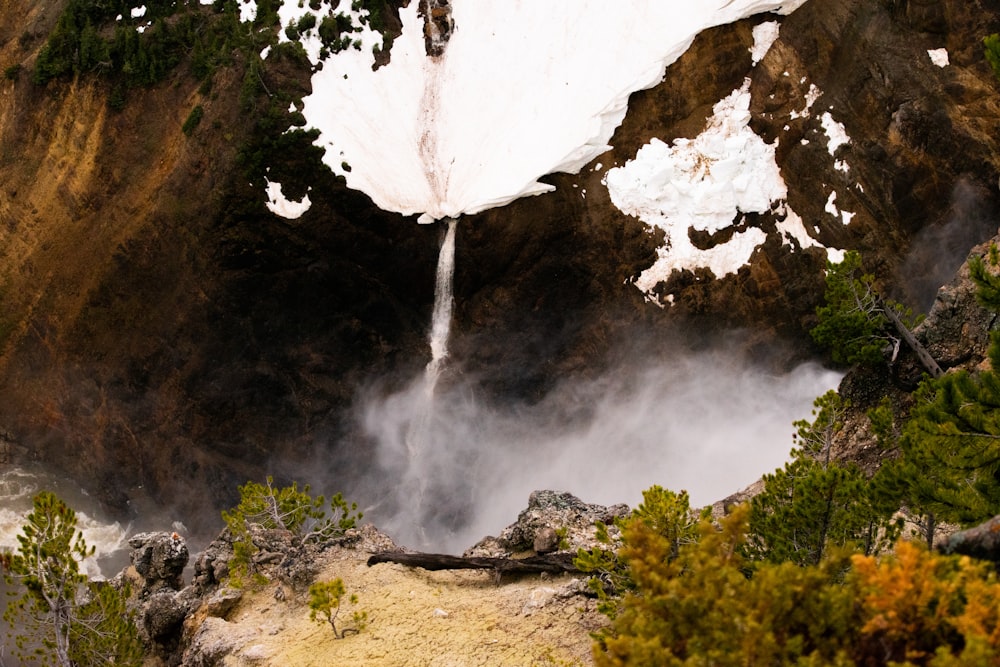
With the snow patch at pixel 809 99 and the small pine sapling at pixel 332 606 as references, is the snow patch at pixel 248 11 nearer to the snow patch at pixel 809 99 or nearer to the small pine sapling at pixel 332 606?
the snow patch at pixel 809 99

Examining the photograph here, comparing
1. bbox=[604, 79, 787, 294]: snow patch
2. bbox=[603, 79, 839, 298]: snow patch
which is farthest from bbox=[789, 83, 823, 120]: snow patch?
bbox=[604, 79, 787, 294]: snow patch

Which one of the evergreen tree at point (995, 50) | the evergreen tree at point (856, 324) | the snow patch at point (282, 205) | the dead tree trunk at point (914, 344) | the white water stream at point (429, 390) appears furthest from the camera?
the white water stream at point (429, 390)

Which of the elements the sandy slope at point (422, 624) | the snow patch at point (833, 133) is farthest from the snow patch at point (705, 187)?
the sandy slope at point (422, 624)

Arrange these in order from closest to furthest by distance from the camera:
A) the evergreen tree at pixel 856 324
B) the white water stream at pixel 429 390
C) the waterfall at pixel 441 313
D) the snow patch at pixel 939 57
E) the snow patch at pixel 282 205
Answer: the evergreen tree at pixel 856 324
the snow patch at pixel 939 57
the snow patch at pixel 282 205
the white water stream at pixel 429 390
the waterfall at pixel 441 313

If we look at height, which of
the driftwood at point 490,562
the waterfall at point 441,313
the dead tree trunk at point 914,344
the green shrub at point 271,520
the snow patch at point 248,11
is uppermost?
the snow patch at point 248,11

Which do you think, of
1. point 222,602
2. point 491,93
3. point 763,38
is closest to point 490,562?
point 222,602

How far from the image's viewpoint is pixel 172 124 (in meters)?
34.0

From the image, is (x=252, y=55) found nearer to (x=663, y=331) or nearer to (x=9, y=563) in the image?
(x=663, y=331)

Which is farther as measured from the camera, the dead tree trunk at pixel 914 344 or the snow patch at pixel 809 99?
the snow patch at pixel 809 99

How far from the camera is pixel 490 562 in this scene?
59.0ft

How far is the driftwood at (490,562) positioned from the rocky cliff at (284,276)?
48.5ft

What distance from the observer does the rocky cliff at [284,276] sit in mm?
30484

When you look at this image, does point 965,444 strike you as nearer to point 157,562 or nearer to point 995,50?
point 995,50

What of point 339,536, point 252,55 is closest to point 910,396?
point 339,536
